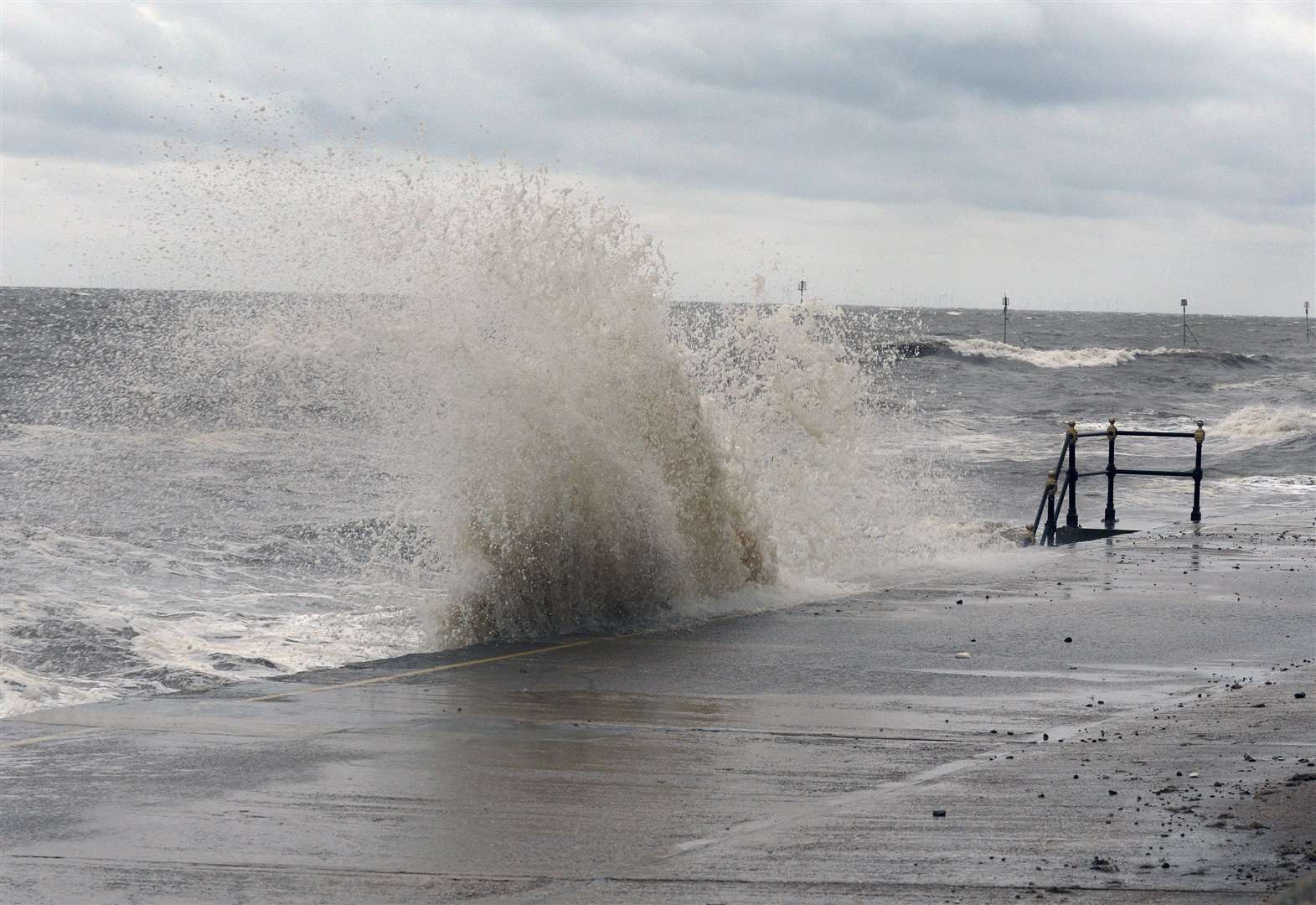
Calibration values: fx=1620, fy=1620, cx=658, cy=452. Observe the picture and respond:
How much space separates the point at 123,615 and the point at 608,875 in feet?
28.0

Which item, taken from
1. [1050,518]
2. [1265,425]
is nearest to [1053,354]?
[1265,425]

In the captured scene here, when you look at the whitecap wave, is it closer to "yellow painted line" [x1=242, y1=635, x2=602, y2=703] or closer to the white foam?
the white foam

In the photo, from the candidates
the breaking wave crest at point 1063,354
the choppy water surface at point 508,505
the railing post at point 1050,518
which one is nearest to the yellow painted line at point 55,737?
the choppy water surface at point 508,505

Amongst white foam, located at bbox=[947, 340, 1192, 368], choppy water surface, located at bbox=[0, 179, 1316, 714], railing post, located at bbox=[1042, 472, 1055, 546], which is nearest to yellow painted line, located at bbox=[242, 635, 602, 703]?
choppy water surface, located at bbox=[0, 179, 1316, 714]

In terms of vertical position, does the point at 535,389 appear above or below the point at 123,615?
above

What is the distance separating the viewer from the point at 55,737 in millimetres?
7758

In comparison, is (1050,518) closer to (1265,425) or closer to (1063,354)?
(1265,425)

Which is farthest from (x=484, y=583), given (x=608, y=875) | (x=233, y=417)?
(x=233, y=417)

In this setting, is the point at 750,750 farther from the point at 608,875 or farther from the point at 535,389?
the point at 535,389

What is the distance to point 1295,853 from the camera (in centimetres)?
574

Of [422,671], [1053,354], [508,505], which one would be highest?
[1053,354]

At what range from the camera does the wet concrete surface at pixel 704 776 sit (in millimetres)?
5539

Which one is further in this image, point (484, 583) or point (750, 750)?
point (484, 583)

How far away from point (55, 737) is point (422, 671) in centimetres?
248
